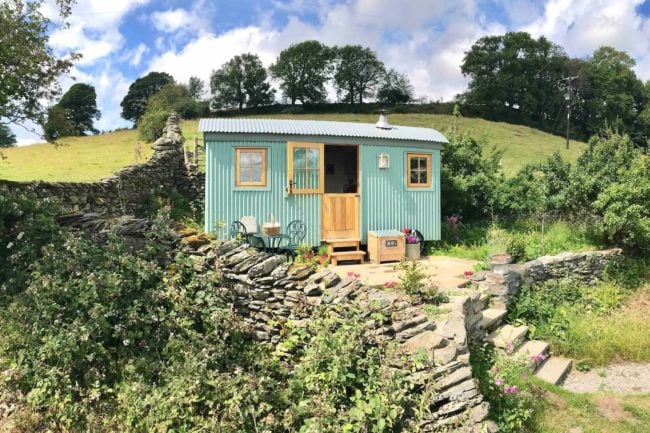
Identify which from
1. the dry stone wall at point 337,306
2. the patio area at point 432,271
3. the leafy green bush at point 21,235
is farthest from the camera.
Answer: the patio area at point 432,271

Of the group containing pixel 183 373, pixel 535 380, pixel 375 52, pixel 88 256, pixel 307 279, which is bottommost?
pixel 535 380

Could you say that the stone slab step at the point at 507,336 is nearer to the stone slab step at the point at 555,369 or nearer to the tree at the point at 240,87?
the stone slab step at the point at 555,369

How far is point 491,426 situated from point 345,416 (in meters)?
1.41

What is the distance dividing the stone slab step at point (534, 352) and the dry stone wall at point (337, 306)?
1.63 m

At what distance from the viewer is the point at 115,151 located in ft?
78.4

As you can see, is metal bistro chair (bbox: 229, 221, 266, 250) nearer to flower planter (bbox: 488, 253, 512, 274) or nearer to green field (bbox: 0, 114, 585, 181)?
flower planter (bbox: 488, 253, 512, 274)

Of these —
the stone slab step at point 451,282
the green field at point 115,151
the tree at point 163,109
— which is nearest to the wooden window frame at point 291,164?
the stone slab step at point 451,282

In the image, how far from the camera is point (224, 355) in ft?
15.3

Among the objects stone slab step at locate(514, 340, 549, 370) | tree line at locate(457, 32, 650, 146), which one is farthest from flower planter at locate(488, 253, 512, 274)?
tree line at locate(457, 32, 650, 146)

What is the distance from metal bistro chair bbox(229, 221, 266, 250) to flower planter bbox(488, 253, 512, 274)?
4.72 m

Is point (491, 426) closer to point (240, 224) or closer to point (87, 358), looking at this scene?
point (87, 358)

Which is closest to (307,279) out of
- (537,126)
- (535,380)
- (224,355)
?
(224,355)

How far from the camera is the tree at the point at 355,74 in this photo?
52.6m

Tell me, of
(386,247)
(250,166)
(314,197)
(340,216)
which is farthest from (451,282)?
(250,166)
